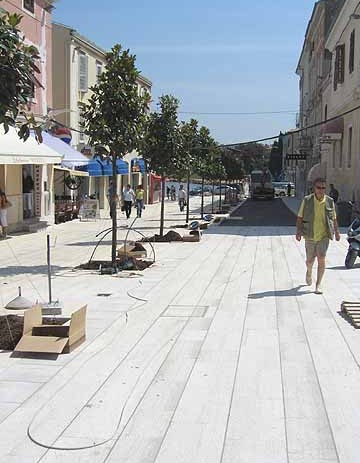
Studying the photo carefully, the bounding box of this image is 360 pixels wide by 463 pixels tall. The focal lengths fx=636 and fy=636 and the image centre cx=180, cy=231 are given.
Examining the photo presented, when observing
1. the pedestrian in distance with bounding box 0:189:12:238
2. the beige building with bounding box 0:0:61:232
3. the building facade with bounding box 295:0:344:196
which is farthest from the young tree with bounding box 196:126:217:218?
the building facade with bounding box 295:0:344:196

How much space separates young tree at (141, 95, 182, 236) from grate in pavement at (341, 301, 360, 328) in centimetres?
1038

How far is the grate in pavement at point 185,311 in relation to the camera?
816 cm

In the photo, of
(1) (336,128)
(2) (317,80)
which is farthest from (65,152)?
(2) (317,80)

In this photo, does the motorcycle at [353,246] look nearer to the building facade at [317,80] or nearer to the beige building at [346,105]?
the beige building at [346,105]

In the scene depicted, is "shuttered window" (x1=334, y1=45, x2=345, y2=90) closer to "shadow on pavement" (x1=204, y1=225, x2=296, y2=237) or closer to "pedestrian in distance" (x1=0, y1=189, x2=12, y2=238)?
"shadow on pavement" (x1=204, y1=225, x2=296, y2=237)

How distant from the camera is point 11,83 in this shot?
18.5ft

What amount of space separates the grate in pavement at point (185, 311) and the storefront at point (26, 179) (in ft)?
30.5

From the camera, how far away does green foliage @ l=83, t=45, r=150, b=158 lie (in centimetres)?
1238

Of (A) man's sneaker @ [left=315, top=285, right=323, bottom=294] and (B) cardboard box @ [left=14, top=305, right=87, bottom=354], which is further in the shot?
(A) man's sneaker @ [left=315, top=285, right=323, bottom=294]

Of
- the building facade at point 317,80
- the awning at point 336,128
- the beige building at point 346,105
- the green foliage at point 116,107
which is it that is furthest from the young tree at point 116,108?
the building facade at point 317,80

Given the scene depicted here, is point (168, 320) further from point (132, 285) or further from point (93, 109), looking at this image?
point (93, 109)

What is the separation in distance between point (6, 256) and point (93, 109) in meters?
4.27

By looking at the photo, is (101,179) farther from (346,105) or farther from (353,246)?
(353,246)

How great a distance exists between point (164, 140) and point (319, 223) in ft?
30.1
